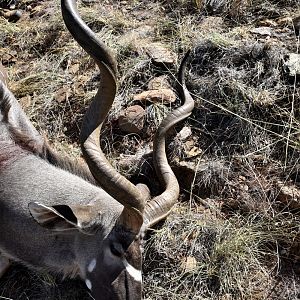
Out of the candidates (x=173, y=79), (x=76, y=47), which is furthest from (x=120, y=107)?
(x=76, y=47)

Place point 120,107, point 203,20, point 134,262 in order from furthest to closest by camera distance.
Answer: point 203,20, point 120,107, point 134,262

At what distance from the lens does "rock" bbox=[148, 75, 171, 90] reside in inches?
255

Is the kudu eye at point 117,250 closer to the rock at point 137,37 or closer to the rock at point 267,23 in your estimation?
the rock at point 137,37

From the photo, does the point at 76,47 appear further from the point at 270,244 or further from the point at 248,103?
the point at 270,244

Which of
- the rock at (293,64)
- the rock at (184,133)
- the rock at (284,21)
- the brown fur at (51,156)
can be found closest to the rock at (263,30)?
the rock at (284,21)

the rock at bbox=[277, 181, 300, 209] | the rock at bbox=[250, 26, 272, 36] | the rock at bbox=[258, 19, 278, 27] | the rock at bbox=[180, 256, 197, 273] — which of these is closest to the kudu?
the rock at bbox=[180, 256, 197, 273]

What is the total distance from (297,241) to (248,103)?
1429mm

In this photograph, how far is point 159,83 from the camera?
6.51 metres

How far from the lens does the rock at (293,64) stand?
608 cm

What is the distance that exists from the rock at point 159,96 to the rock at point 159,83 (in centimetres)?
8

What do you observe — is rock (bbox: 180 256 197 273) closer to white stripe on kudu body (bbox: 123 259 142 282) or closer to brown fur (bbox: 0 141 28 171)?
white stripe on kudu body (bbox: 123 259 142 282)

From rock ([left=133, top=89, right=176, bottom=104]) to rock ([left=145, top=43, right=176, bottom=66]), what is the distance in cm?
38

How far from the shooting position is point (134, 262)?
466 centimetres

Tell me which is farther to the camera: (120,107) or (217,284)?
(120,107)
